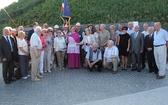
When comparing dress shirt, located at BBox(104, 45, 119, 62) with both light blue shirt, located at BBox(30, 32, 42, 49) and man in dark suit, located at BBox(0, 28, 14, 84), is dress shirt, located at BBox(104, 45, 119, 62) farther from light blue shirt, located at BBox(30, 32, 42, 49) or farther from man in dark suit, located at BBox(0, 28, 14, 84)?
man in dark suit, located at BBox(0, 28, 14, 84)

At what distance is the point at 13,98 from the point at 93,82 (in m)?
2.79

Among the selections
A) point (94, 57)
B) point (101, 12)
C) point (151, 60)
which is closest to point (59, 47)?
point (94, 57)

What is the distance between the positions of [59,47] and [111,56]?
214cm

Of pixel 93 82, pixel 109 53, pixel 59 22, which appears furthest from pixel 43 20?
pixel 93 82

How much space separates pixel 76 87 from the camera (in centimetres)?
974

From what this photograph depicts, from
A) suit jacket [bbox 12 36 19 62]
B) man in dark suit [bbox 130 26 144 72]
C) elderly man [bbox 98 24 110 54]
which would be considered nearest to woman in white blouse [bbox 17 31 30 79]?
suit jacket [bbox 12 36 19 62]

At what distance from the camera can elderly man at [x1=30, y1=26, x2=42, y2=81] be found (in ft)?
34.3

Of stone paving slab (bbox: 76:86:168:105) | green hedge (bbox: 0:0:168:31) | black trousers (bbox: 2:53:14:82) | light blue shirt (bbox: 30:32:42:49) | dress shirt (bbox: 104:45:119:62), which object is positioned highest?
green hedge (bbox: 0:0:168:31)

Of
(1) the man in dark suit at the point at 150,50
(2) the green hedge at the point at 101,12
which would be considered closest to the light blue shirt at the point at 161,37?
(1) the man in dark suit at the point at 150,50

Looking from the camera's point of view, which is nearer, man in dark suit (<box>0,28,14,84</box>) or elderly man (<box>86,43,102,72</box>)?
man in dark suit (<box>0,28,14,84</box>)

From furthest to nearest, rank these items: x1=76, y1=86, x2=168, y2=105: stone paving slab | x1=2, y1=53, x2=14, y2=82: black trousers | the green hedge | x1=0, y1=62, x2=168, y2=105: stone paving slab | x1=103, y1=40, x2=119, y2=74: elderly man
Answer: the green hedge
x1=103, y1=40, x2=119, y2=74: elderly man
x1=2, y1=53, x2=14, y2=82: black trousers
x1=0, y1=62, x2=168, y2=105: stone paving slab
x1=76, y1=86, x2=168, y2=105: stone paving slab

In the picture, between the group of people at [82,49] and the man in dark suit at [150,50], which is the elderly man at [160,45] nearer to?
the group of people at [82,49]

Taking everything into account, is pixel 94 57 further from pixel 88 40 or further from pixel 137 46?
pixel 137 46

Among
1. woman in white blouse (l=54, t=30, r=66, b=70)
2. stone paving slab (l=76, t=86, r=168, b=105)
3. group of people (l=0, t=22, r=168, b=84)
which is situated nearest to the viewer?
stone paving slab (l=76, t=86, r=168, b=105)
